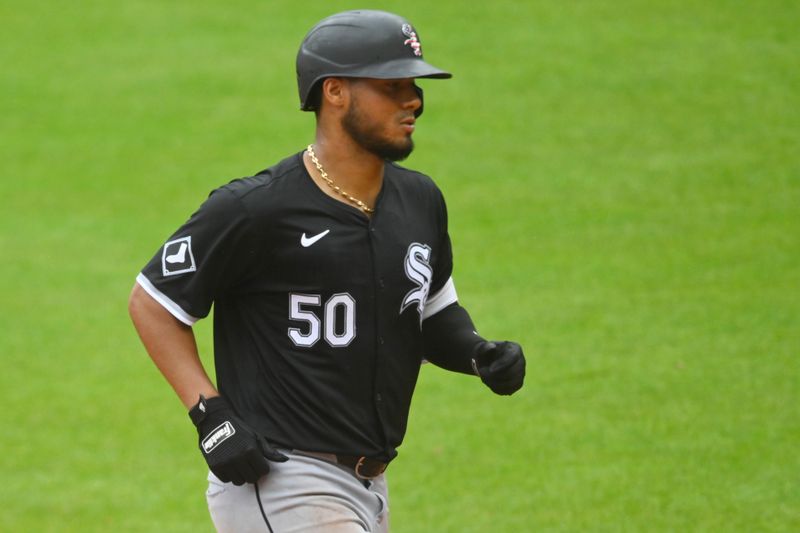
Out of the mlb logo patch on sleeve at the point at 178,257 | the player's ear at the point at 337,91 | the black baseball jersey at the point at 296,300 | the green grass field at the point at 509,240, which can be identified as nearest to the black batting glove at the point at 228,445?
the black baseball jersey at the point at 296,300

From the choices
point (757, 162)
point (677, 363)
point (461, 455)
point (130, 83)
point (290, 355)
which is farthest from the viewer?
point (130, 83)

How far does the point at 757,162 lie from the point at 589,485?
6.28 meters

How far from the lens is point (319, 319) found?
14.2 ft

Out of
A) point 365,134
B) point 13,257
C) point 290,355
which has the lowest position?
point 13,257

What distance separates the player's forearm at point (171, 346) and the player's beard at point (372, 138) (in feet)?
2.58

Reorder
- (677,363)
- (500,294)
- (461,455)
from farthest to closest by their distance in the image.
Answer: (500,294), (677,363), (461,455)

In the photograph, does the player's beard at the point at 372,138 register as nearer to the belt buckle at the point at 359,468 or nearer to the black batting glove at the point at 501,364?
the black batting glove at the point at 501,364

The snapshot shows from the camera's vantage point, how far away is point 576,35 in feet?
51.9

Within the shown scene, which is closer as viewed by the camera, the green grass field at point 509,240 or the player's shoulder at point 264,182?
the player's shoulder at point 264,182

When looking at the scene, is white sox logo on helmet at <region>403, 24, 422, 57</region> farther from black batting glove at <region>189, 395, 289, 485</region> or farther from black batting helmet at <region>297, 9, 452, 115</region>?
black batting glove at <region>189, 395, 289, 485</region>

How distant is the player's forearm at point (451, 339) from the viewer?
15.6 feet

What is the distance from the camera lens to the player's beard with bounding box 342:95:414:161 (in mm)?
4359

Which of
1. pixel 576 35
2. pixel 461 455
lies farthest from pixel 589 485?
pixel 576 35

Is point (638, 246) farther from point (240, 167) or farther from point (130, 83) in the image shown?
point (130, 83)
